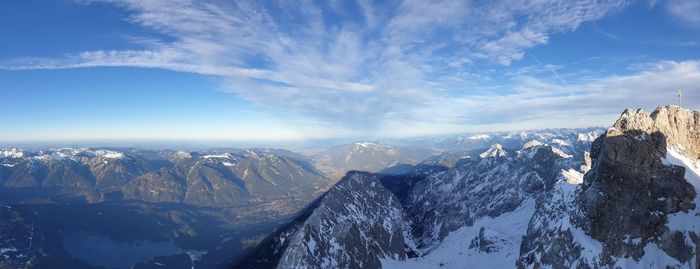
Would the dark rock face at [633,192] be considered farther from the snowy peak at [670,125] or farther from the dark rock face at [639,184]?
the snowy peak at [670,125]

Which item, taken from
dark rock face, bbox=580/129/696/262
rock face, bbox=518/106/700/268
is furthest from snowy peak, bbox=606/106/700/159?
dark rock face, bbox=580/129/696/262

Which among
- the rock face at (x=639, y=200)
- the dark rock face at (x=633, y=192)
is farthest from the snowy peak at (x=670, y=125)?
the dark rock face at (x=633, y=192)

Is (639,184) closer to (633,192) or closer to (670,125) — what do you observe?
(633,192)

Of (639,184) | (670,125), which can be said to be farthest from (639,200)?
(670,125)

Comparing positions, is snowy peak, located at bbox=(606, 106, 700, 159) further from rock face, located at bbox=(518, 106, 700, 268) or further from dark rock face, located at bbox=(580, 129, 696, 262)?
dark rock face, located at bbox=(580, 129, 696, 262)

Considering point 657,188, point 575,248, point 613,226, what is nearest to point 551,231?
point 575,248

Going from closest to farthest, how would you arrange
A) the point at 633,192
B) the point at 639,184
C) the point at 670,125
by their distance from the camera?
1. the point at 639,184
2. the point at 633,192
3. the point at 670,125

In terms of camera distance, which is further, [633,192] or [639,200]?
[633,192]

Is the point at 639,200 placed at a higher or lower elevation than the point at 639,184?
lower

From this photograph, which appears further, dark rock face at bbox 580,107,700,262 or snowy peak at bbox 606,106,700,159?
snowy peak at bbox 606,106,700,159
